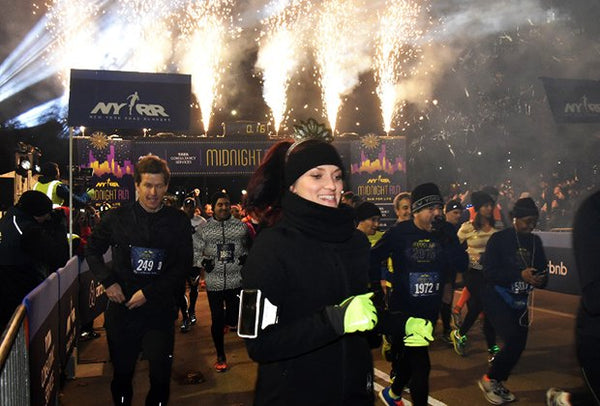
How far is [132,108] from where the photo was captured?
8.30 metres

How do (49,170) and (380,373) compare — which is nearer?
(380,373)

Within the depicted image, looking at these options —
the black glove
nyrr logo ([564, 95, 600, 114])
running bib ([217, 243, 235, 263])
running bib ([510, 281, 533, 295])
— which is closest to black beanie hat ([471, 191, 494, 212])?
nyrr logo ([564, 95, 600, 114])

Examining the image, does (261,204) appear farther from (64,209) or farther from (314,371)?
(64,209)

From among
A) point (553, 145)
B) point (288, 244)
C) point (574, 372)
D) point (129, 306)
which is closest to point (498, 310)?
point (574, 372)

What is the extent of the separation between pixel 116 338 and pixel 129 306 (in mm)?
282

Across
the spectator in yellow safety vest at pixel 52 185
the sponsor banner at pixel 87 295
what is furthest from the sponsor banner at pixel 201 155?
the spectator in yellow safety vest at pixel 52 185

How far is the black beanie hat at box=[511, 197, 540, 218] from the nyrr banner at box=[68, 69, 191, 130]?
5.11 metres

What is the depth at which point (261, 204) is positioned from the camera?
286 cm

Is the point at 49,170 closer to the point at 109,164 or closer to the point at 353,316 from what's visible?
the point at 353,316

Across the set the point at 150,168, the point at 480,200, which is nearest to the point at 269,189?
the point at 150,168

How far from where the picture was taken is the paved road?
20.6 ft

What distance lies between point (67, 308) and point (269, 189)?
488 cm

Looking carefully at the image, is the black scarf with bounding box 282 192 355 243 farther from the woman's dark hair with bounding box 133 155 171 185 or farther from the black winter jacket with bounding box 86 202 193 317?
the woman's dark hair with bounding box 133 155 171 185

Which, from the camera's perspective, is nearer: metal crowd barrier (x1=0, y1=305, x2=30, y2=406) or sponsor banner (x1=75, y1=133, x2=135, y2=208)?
metal crowd barrier (x1=0, y1=305, x2=30, y2=406)
